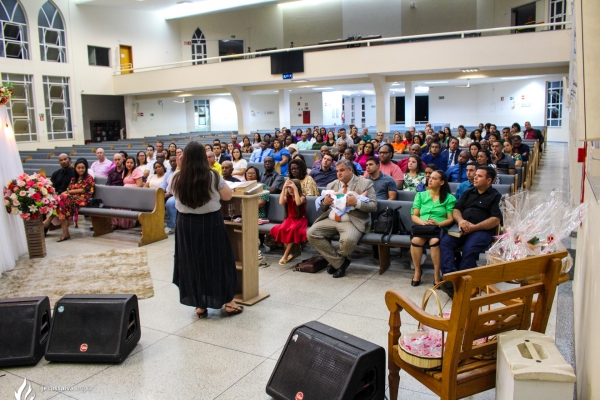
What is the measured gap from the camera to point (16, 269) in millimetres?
6152

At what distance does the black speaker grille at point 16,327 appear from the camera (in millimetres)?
3588

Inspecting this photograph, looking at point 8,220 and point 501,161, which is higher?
point 501,161

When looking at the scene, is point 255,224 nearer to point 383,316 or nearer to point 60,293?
point 383,316

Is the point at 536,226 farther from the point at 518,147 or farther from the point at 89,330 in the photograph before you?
the point at 518,147

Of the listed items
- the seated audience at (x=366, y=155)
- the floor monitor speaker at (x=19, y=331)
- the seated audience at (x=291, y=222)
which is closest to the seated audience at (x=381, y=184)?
the seated audience at (x=291, y=222)

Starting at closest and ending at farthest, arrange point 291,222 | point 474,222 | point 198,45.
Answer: point 474,222 < point 291,222 < point 198,45

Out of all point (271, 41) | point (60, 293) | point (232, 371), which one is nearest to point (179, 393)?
point (232, 371)

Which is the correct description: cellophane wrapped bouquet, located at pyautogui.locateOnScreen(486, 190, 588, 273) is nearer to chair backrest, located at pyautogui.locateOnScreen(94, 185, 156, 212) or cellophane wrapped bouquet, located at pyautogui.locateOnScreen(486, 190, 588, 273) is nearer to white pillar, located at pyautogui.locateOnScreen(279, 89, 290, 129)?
chair backrest, located at pyautogui.locateOnScreen(94, 185, 156, 212)

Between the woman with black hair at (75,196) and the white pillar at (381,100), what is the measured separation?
1101 cm

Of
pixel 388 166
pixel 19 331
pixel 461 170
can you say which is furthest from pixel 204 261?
pixel 461 170

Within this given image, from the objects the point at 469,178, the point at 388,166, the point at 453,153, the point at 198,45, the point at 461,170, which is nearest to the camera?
the point at 469,178

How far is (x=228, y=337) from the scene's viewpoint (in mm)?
4062

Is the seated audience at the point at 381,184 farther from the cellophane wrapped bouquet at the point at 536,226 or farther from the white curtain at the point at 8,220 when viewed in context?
the white curtain at the point at 8,220

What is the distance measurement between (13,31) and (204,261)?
18766 millimetres
